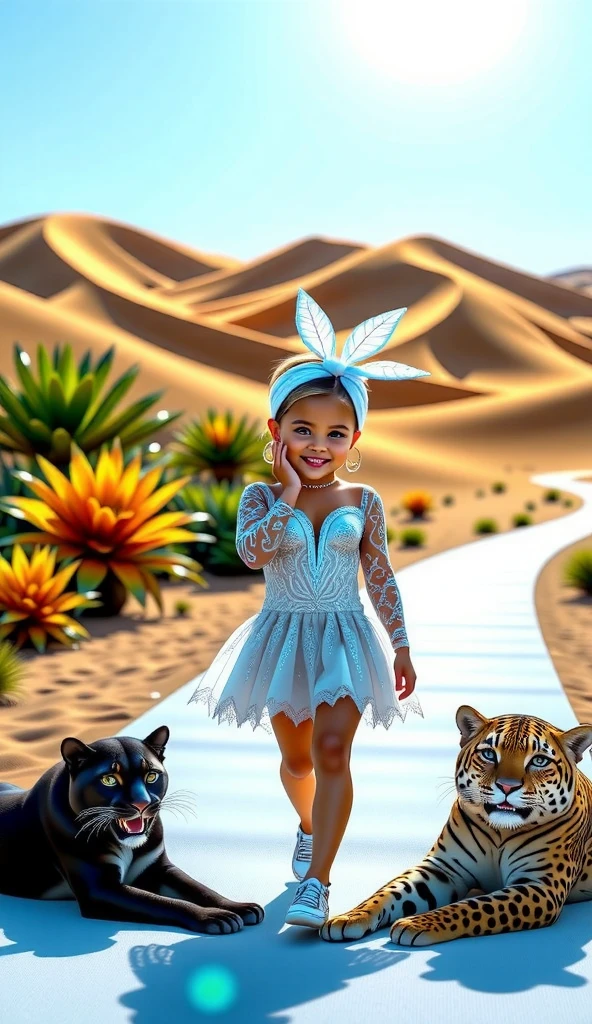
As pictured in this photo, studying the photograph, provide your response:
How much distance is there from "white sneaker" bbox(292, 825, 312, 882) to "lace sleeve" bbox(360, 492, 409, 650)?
753mm

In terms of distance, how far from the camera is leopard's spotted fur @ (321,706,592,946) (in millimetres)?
3275

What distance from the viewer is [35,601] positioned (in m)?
8.45

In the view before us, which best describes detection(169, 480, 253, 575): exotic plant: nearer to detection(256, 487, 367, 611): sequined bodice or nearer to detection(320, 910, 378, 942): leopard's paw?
detection(256, 487, 367, 611): sequined bodice

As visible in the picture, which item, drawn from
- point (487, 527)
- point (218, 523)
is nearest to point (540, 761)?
point (218, 523)

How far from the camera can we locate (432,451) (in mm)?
57781

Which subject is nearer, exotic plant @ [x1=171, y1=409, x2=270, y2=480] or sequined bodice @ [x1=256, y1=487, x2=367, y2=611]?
sequined bodice @ [x1=256, y1=487, x2=367, y2=611]

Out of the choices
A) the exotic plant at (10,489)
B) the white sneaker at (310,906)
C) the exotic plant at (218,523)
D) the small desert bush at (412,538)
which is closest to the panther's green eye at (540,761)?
the white sneaker at (310,906)

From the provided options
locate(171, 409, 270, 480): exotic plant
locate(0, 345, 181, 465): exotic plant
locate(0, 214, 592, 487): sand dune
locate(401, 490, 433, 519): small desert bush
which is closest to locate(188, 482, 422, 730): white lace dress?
locate(0, 345, 181, 465): exotic plant

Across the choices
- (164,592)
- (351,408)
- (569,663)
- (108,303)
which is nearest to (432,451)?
(108,303)

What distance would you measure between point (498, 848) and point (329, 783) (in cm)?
57

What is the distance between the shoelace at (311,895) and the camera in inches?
131

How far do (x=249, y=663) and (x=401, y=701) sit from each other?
1.82ft

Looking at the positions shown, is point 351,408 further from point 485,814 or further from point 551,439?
point 551,439

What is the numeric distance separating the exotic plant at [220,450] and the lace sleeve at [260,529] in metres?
13.7
